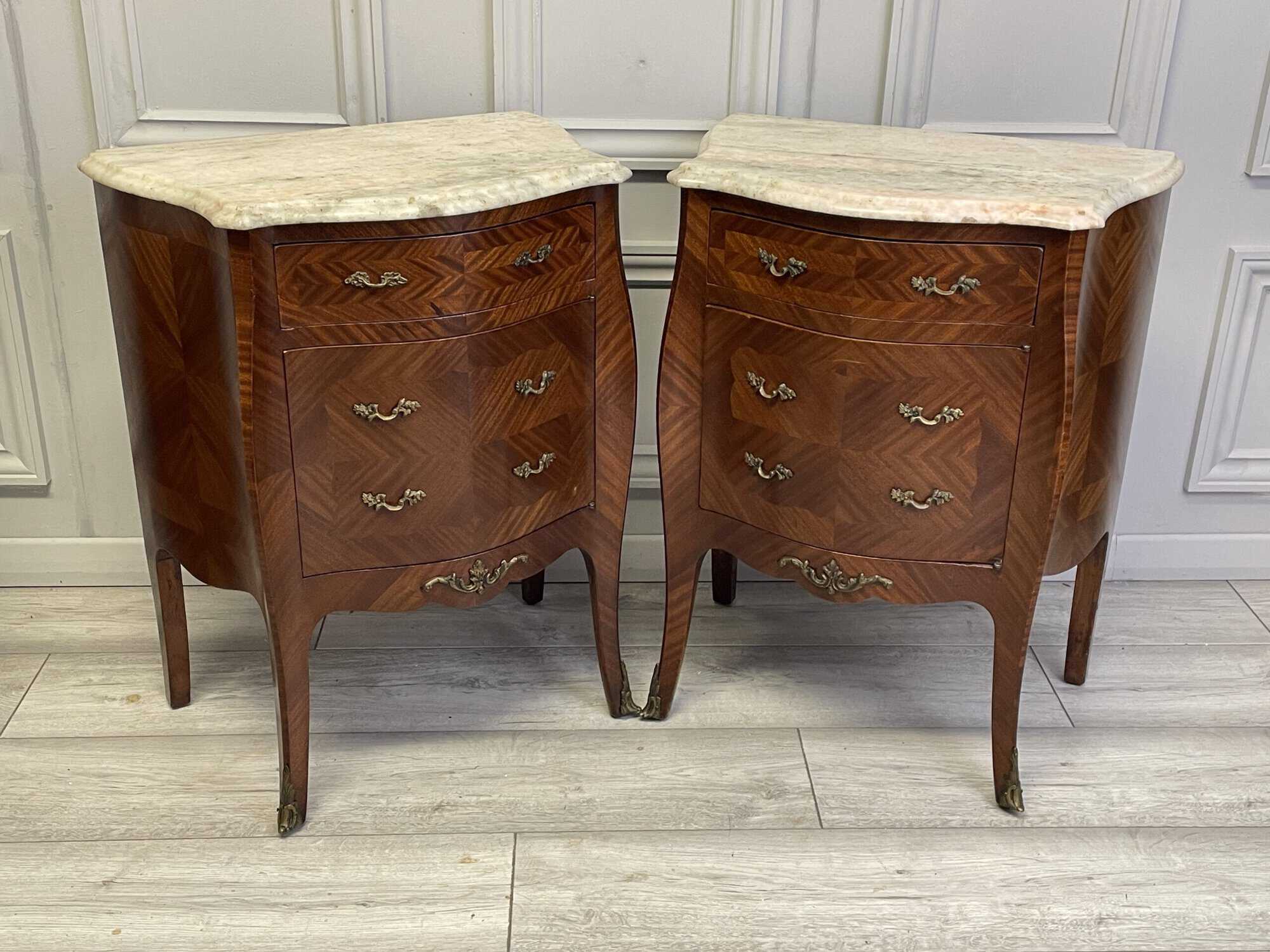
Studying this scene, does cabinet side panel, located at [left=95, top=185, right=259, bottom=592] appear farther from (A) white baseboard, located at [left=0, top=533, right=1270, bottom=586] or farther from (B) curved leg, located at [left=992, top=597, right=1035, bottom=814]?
(B) curved leg, located at [left=992, top=597, right=1035, bottom=814]

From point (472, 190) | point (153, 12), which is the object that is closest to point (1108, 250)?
point (472, 190)

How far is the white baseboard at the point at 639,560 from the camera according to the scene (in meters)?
2.47

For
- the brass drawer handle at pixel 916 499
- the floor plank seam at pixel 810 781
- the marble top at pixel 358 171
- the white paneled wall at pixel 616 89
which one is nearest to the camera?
the marble top at pixel 358 171

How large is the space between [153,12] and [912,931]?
1906 mm

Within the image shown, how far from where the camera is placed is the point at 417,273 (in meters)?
1.65

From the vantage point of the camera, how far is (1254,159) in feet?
7.50

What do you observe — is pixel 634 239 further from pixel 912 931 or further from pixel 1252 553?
pixel 1252 553

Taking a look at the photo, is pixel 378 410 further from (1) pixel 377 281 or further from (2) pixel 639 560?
(2) pixel 639 560

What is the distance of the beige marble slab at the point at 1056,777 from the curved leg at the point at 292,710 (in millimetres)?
795

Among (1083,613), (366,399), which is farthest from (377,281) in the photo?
(1083,613)

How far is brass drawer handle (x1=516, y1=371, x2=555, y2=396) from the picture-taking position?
1.80 m

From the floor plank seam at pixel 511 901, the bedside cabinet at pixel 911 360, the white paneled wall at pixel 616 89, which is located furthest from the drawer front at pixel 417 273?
the floor plank seam at pixel 511 901

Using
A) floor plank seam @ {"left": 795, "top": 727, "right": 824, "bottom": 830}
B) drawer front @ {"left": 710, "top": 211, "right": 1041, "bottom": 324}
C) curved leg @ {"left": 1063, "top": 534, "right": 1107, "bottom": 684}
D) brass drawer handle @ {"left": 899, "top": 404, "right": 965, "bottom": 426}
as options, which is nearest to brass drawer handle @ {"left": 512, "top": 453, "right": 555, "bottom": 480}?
drawer front @ {"left": 710, "top": 211, "right": 1041, "bottom": 324}

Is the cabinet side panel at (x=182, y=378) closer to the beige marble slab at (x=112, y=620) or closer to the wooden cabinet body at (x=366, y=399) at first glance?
the wooden cabinet body at (x=366, y=399)
